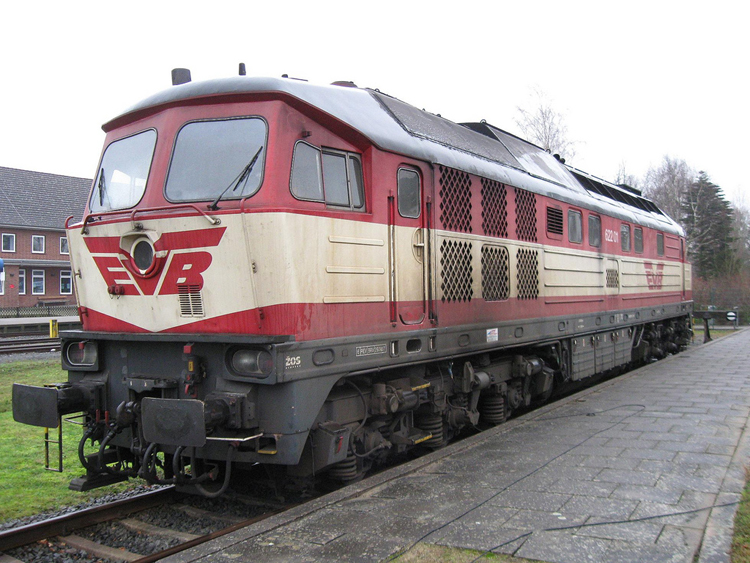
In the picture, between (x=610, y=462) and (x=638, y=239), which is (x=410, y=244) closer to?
(x=610, y=462)

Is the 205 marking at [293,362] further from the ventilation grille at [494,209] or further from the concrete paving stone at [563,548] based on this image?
the ventilation grille at [494,209]

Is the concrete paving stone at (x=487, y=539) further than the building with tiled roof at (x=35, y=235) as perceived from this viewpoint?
No

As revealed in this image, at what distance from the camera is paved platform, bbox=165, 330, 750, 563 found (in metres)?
3.95

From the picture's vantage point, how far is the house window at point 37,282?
38000 millimetres

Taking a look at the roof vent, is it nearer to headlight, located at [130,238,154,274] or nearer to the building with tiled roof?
headlight, located at [130,238,154,274]

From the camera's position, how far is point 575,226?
9.91m

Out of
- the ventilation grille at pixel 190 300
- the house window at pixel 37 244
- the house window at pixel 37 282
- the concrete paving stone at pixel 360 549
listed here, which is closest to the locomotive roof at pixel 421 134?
the ventilation grille at pixel 190 300

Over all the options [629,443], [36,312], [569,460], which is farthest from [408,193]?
[36,312]

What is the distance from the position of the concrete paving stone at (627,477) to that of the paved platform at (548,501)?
0.05 feet

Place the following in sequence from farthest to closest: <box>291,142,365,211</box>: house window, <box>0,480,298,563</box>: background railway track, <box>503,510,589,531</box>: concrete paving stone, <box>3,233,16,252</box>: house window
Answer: <box>3,233,16,252</box>: house window
<box>291,142,365,211</box>: house window
<box>0,480,298,563</box>: background railway track
<box>503,510,589,531</box>: concrete paving stone

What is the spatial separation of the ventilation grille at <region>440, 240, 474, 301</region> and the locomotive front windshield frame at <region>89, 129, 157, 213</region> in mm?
2798

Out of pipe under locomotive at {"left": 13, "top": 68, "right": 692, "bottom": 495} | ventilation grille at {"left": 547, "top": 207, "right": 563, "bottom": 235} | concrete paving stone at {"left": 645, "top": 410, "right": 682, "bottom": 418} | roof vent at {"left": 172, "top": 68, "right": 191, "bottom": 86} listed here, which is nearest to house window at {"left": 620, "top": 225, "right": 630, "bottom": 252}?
ventilation grille at {"left": 547, "top": 207, "right": 563, "bottom": 235}

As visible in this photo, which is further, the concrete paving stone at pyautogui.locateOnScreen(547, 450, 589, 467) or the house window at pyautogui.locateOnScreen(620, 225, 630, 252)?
the house window at pyautogui.locateOnScreen(620, 225, 630, 252)

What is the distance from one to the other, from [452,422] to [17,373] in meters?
9.94
